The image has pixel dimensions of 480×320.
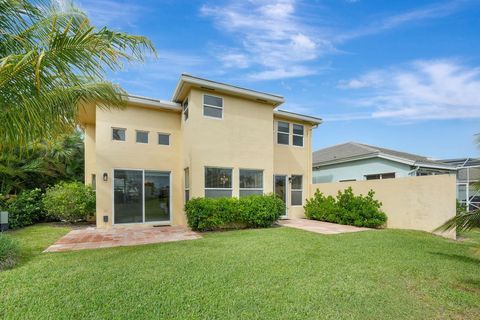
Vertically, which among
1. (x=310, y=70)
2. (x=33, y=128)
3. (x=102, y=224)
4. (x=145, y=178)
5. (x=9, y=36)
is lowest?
(x=102, y=224)

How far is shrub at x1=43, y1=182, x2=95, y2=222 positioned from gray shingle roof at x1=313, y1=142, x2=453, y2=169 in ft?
54.3

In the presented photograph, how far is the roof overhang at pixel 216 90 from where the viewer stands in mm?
11352

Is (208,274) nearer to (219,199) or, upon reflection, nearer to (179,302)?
(179,302)

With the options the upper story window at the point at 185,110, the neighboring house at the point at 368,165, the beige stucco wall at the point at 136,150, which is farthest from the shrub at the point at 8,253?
the neighboring house at the point at 368,165

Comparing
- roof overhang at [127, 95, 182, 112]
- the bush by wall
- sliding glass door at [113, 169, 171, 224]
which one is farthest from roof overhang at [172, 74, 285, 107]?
the bush by wall

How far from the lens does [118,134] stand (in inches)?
490

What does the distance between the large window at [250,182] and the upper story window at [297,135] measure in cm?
384

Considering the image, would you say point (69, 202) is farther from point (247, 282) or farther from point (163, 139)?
point (247, 282)

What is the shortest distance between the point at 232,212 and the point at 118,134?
6793 mm

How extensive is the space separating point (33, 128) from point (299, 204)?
1390cm

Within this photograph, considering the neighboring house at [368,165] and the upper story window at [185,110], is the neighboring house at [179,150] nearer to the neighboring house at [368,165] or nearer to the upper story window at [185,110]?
the upper story window at [185,110]

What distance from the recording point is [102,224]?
465 inches

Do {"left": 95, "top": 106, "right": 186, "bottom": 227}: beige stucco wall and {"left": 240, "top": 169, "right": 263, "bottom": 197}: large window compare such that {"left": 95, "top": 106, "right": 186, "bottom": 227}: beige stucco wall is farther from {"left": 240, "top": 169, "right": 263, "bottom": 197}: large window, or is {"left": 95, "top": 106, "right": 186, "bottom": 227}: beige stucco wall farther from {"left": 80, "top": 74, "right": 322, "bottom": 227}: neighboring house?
{"left": 240, "top": 169, "right": 263, "bottom": 197}: large window

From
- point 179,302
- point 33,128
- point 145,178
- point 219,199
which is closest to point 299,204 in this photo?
point 219,199
